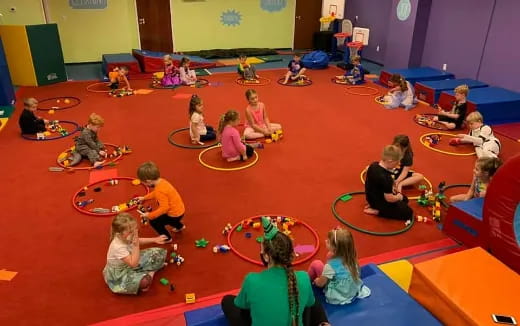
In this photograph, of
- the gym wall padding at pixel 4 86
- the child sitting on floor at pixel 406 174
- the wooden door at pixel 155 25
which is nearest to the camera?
the child sitting on floor at pixel 406 174

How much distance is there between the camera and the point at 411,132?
8.31 m

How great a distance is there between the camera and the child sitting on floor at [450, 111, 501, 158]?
22.5 ft

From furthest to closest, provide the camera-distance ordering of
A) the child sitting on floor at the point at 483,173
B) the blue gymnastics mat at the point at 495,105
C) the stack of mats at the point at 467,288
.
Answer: the blue gymnastics mat at the point at 495,105, the child sitting on floor at the point at 483,173, the stack of mats at the point at 467,288

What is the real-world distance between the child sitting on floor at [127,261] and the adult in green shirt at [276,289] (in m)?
1.49

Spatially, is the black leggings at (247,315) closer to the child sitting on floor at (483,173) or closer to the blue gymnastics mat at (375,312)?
the blue gymnastics mat at (375,312)

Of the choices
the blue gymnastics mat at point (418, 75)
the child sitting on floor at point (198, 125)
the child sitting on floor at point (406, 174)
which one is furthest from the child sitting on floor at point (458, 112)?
the child sitting on floor at point (198, 125)

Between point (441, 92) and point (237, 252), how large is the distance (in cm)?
745

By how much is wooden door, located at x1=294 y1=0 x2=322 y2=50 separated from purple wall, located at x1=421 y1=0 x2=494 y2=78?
603 centimetres

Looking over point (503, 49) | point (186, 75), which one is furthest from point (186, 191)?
point (503, 49)

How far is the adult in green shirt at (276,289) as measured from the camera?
2.80 m

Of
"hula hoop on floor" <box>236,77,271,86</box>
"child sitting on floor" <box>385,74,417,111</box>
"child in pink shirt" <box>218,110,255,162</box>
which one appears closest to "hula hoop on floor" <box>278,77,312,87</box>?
"hula hoop on floor" <box>236,77,271,86</box>

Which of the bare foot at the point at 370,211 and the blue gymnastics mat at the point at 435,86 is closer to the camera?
the bare foot at the point at 370,211

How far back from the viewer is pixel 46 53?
38.1 feet

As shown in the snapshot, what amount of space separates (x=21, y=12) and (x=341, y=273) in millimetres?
13797
